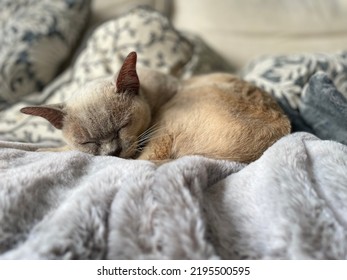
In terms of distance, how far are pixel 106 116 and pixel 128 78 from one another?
13cm

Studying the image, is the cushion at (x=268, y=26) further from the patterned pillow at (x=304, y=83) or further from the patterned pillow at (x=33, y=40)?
the patterned pillow at (x=33, y=40)

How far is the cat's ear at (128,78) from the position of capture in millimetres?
949

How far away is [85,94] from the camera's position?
1024 millimetres

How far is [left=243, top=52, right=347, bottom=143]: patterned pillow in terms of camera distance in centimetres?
99

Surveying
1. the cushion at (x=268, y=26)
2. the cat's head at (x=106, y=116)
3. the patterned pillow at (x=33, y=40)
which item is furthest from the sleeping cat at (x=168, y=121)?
the cushion at (x=268, y=26)

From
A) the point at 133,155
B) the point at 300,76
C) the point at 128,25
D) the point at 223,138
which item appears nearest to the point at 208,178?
the point at 223,138

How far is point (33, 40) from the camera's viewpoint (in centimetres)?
153

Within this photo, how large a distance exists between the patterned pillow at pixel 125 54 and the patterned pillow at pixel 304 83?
0.98 ft

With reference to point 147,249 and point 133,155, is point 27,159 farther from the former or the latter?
point 147,249

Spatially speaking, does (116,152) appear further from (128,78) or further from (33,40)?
(33,40)

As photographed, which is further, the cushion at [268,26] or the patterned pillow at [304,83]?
the cushion at [268,26]

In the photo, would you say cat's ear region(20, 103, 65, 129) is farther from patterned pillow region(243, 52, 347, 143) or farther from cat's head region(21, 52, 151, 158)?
patterned pillow region(243, 52, 347, 143)

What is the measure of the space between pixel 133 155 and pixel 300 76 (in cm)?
61

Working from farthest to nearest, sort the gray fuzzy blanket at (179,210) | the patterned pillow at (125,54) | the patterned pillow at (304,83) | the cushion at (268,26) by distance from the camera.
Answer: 1. the cushion at (268,26)
2. the patterned pillow at (125,54)
3. the patterned pillow at (304,83)
4. the gray fuzzy blanket at (179,210)
